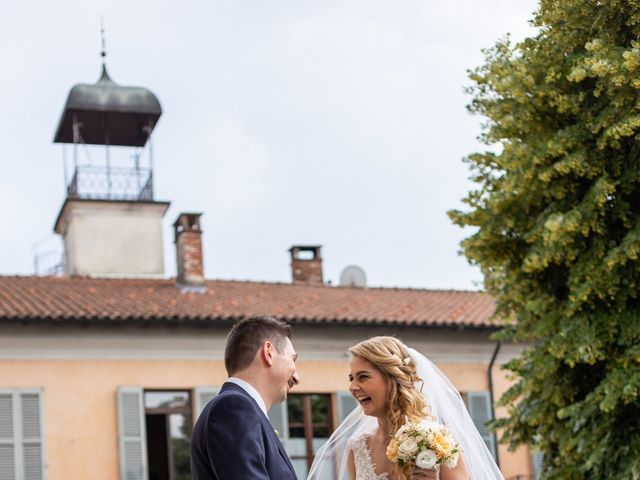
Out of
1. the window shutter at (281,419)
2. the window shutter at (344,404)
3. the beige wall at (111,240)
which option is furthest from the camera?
the beige wall at (111,240)

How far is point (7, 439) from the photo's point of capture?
21.0 metres

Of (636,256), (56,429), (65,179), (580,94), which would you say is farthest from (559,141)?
(65,179)

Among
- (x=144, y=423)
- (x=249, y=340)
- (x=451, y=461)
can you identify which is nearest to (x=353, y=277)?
(x=144, y=423)

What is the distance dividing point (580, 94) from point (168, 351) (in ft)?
32.9

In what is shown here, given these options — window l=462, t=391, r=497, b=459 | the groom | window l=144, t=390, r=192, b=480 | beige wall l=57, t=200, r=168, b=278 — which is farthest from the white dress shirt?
beige wall l=57, t=200, r=168, b=278

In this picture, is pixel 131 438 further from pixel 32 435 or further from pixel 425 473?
pixel 425 473

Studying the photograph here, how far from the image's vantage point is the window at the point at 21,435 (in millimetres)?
21000

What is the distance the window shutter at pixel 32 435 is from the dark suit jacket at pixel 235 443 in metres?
16.3

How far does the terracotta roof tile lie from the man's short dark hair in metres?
16.2

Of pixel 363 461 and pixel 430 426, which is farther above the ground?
pixel 430 426

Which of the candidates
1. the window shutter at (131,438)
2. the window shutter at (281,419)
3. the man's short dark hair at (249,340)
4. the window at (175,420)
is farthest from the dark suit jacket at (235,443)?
the window shutter at (281,419)

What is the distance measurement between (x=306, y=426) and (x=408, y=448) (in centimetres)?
1695

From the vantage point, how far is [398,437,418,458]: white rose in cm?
649

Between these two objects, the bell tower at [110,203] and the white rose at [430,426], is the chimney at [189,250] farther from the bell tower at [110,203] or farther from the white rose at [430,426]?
the white rose at [430,426]
